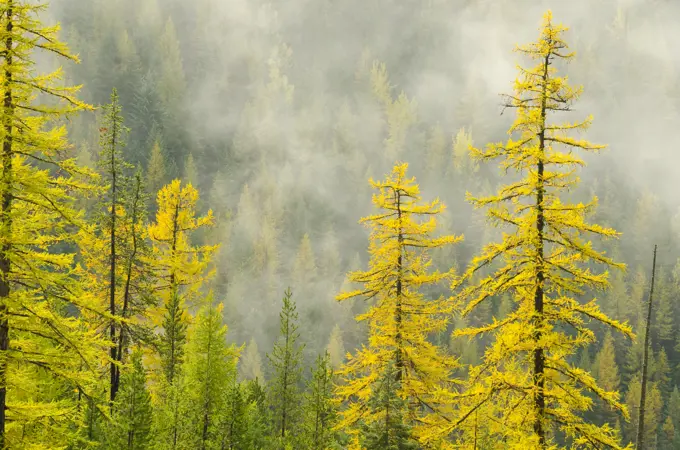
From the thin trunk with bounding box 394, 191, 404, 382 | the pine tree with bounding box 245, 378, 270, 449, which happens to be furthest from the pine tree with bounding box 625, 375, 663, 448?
the thin trunk with bounding box 394, 191, 404, 382

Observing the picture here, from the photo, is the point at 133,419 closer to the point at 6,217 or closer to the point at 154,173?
the point at 6,217

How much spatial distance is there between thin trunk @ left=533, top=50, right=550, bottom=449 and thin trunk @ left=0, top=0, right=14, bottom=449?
10.5 metres

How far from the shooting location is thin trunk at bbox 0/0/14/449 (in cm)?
860

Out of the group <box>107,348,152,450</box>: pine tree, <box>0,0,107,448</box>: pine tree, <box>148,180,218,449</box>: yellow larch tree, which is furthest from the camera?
<box>148,180,218,449</box>: yellow larch tree

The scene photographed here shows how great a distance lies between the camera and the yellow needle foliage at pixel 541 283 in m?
10.5

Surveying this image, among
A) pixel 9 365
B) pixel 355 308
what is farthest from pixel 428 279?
pixel 355 308

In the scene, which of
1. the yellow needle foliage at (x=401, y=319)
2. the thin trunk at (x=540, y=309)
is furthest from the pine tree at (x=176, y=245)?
the thin trunk at (x=540, y=309)

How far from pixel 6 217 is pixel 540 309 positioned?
1110 centimetres

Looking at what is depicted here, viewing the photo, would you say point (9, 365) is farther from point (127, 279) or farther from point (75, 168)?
point (127, 279)

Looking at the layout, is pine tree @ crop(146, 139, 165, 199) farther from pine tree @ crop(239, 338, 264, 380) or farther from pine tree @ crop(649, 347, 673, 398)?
pine tree @ crop(649, 347, 673, 398)

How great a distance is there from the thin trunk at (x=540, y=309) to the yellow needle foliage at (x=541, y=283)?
2cm

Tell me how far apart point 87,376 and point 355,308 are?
133 m

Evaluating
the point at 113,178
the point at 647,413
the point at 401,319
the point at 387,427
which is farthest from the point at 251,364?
the point at 387,427

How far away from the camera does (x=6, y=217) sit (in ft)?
28.8
